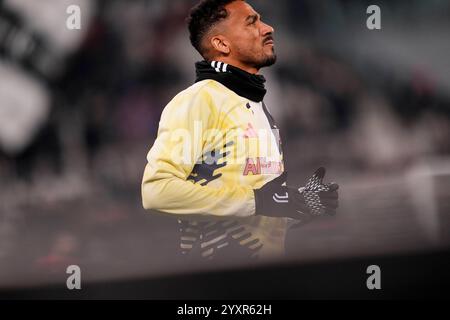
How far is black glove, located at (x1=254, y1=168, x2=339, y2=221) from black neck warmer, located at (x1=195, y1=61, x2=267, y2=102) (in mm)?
346

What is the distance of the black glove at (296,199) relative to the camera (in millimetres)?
2566

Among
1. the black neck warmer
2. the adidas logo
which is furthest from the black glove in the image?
the black neck warmer

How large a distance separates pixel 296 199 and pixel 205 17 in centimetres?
78

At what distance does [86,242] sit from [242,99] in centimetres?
122

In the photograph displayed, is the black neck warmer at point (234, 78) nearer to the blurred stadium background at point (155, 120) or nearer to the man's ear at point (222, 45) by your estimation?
the man's ear at point (222, 45)

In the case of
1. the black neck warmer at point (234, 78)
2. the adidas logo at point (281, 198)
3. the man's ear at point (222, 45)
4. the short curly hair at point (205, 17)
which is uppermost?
the short curly hair at point (205, 17)

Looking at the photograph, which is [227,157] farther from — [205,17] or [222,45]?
[205,17]

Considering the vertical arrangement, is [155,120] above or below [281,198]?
above

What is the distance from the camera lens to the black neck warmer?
260 cm

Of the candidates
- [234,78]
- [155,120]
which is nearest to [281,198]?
[234,78]

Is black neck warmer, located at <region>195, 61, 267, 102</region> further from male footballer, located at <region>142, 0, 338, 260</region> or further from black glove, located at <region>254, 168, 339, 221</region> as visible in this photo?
black glove, located at <region>254, 168, 339, 221</region>

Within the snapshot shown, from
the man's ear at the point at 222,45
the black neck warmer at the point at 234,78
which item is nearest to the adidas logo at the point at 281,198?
the black neck warmer at the point at 234,78

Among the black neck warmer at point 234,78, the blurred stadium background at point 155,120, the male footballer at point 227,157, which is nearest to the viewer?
the male footballer at point 227,157

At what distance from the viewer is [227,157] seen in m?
2.56
